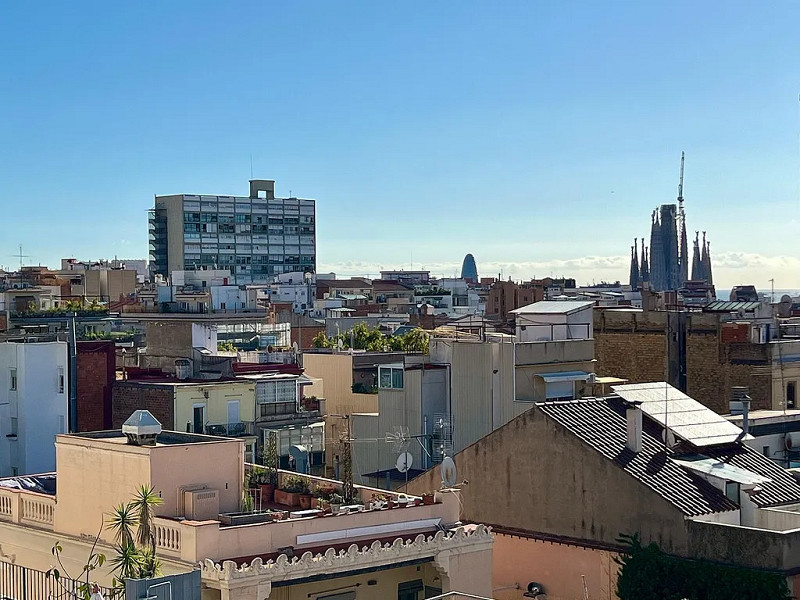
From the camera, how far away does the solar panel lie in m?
32.0

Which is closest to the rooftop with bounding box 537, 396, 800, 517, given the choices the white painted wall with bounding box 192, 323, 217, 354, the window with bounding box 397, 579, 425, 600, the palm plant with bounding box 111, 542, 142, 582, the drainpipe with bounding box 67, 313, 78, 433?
the window with bounding box 397, 579, 425, 600

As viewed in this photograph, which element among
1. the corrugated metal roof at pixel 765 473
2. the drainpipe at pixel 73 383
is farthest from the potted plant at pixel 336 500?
the drainpipe at pixel 73 383

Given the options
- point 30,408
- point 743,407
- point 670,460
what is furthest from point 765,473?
point 30,408

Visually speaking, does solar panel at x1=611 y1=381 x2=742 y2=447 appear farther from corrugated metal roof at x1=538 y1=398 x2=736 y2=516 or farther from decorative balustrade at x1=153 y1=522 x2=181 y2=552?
decorative balustrade at x1=153 y1=522 x2=181 y2=552

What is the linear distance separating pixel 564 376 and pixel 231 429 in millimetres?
12849

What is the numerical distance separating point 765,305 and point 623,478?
142ft

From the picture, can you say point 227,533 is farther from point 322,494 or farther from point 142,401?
point 142,401

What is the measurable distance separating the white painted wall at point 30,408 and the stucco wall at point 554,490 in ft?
50.4

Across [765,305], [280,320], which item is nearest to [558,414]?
[765,305]

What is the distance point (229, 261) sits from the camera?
199m

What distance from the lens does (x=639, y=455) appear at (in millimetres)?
29844

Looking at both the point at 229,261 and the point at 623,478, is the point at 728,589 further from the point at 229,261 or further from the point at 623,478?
the point at 229,261

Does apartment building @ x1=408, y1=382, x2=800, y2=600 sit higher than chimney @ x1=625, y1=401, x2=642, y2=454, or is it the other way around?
A: chimney @ x1=625, y1=401, x2=642, y2=454

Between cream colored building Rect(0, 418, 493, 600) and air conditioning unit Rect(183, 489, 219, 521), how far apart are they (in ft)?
0.06
